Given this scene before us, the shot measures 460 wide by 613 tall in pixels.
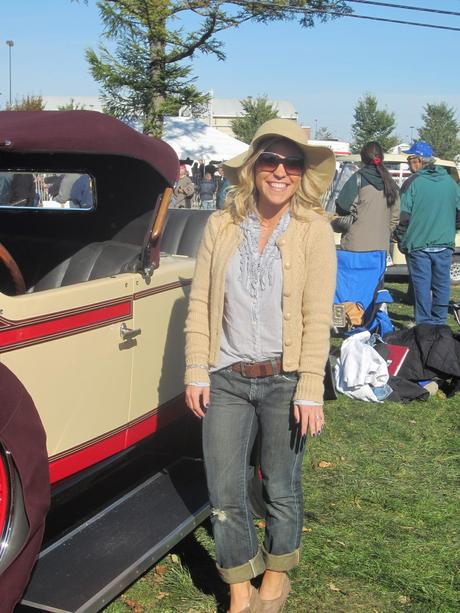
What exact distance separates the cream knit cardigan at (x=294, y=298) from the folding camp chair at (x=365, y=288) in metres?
4.23

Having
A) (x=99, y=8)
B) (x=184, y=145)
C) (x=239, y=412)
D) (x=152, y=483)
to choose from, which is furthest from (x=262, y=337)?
(x=184, y=145)

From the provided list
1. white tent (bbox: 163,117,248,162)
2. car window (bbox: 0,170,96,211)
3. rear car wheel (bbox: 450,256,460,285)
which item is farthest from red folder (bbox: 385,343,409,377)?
white tent (bbox: 163,117,248,162)

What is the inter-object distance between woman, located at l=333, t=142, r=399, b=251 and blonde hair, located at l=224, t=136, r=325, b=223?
4.54 meters

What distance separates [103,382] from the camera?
3.06 meters

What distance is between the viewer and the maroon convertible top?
2619mm

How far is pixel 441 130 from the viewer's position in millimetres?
75188

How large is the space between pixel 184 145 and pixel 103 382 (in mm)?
16360

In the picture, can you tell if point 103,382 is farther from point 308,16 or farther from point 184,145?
point 184,145

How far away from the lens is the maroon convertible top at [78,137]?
8.59ft

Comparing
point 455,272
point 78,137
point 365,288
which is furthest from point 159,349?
point 455,272

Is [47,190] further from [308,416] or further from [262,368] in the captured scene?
[308,416]

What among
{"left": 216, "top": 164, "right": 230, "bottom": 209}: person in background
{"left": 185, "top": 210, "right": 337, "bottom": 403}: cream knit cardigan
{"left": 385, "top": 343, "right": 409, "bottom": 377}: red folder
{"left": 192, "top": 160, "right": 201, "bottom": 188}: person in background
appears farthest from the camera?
{"left": 192, "top": 160, "right": 201, "bottom": 188}: person in background

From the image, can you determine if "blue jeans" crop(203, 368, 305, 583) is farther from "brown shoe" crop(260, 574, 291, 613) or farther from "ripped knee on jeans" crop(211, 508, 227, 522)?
"brown shoe" crop(260, 574, 291, 613)

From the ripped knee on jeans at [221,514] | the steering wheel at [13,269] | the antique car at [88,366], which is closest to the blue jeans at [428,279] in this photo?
the antique car at [88,366]
